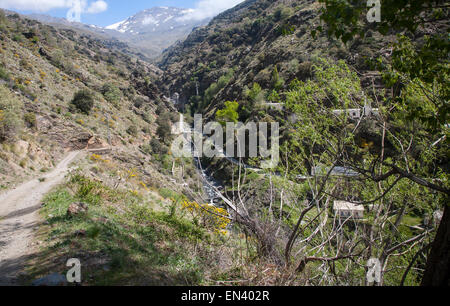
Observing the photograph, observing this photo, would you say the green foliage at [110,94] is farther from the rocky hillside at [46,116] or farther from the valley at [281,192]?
the valley at [281,192]

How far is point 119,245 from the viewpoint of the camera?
477cm

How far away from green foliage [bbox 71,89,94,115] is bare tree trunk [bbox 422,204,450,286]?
26.7 metres

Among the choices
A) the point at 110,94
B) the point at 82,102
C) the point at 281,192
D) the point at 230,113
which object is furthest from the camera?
the point at 110,94

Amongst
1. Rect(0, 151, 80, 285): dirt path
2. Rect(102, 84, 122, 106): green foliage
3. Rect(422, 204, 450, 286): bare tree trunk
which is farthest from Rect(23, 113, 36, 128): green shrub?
Rect(102, 84, 122, 106): green foliage

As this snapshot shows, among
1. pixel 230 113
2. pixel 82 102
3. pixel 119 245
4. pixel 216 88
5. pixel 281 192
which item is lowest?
pixel 119 245

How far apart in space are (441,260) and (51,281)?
4874mm

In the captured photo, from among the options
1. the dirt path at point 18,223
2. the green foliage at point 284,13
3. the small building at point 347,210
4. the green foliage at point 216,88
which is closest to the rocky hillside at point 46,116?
the dirt path at point 18,223

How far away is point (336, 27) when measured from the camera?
2.06 meters

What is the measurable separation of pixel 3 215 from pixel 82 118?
1759 cm

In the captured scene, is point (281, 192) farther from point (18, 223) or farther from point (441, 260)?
point (18, 223)

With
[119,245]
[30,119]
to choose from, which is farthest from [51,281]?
[30,119]

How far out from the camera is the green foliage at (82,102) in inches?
901

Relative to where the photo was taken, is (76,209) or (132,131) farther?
(132,131)
